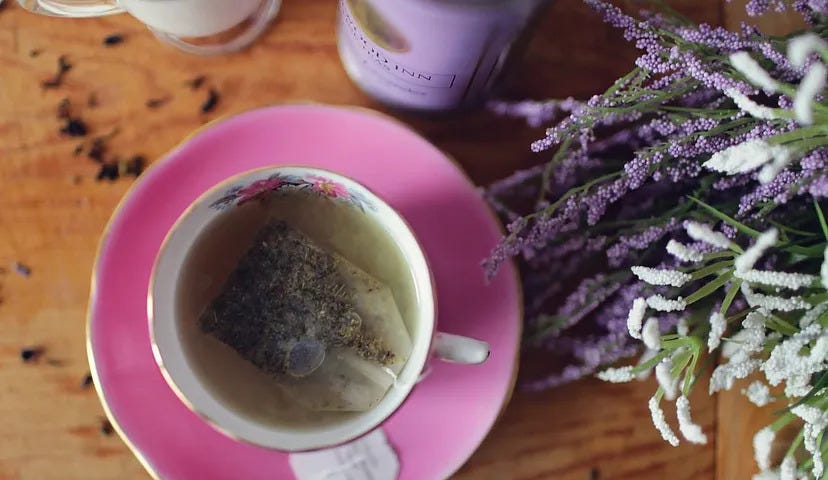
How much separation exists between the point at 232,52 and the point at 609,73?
1.26ft

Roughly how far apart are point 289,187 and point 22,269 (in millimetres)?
280

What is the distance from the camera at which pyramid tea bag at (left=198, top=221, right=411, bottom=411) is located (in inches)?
29.3

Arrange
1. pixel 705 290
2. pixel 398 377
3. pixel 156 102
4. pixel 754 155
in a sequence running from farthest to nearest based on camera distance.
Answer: pixel 156 102, pixel 398 377, pixel 705 290, pixel 754 155

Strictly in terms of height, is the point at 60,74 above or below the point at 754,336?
below

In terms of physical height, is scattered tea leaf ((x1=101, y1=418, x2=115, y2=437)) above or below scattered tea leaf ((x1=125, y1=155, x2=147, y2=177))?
below

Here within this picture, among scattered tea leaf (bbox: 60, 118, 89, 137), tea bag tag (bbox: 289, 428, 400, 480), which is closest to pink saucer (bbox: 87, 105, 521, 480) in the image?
tea bag tag (bbox: 289, 428, 400, 480)

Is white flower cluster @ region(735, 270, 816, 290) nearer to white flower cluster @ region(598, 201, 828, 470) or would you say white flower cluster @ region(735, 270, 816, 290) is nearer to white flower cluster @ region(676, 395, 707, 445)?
white flower cluster @ region(598, 201, 828, 470)

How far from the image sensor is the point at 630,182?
0.67 metres

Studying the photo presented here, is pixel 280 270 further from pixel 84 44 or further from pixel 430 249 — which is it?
Result: pixel 84 44

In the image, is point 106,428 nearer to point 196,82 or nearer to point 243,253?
point 243,253

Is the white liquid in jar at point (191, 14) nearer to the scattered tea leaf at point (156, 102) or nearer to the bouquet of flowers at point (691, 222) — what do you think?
the scattered tea leaf at point (156, 102)

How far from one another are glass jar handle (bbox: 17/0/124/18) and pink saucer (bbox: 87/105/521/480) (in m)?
0.16

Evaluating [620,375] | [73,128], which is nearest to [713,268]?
[620,375]

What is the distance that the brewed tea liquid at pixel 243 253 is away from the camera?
72cm
